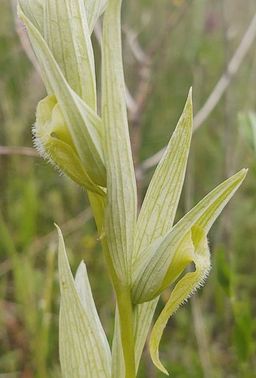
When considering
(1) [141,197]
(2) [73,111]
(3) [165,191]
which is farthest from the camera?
(1) [141,197]

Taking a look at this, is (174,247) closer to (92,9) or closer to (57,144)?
(57,144)

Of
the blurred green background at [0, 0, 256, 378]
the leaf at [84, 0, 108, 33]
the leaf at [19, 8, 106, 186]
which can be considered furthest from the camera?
the blurred green background at [0, 0, 256, 378]

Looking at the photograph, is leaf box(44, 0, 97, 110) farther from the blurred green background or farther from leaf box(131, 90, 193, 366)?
the blurred green background

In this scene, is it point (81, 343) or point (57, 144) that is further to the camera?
point (81, 343)

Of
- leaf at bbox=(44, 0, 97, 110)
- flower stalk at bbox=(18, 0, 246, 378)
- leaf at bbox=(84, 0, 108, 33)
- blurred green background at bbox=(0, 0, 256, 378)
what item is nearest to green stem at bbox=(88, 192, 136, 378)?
flower stalk at bbox=(18, 0, 246, 378)

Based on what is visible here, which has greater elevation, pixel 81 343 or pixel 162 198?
pixel 162 198

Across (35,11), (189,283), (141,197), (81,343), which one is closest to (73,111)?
(35,11)

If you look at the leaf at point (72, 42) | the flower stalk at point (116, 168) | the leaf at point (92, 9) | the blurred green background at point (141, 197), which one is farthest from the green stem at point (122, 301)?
the blurred green background at point (141, 197)
